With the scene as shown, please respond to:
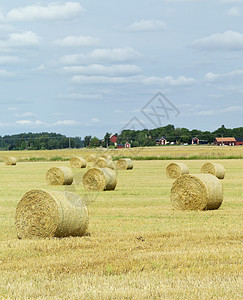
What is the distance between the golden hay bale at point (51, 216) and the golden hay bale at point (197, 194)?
6.04 meters

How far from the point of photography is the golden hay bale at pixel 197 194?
16469 mm

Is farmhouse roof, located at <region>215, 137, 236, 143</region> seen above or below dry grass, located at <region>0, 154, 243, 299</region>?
above

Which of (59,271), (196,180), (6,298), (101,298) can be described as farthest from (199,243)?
(196,180)

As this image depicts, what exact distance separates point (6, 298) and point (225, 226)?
716 cm

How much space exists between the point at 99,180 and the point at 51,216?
13.7 meters

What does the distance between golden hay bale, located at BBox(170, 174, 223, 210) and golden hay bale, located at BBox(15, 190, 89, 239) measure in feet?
19.8

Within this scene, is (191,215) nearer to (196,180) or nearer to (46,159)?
(196,180)

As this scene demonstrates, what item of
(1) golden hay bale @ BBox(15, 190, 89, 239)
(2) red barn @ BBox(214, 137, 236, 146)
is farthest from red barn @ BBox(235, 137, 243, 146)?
(1) golden hay bale @ BBox(15, 190, 89, 239)

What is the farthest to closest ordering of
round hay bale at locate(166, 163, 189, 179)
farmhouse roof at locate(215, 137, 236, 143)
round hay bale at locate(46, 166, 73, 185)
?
farmhouse roof at locate(215, 137, 236, 143) → round hay bale at locate(166, 163, 189, 179) → round hay bale at locate(46, 166, 73, 185)

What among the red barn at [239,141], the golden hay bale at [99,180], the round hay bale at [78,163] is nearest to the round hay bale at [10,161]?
the round hay bale at [78,163]

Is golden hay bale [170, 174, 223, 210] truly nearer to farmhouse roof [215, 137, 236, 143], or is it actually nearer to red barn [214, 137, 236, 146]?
red barn [214, 137, 236, 146]

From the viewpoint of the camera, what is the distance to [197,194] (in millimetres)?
16547

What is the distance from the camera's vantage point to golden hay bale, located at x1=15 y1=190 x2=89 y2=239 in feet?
35.6

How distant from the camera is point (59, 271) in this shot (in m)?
7.95
